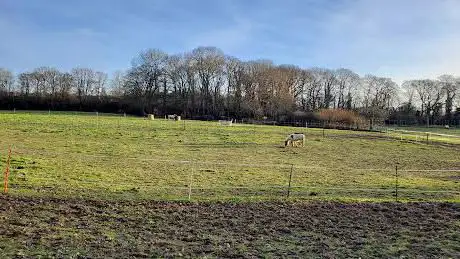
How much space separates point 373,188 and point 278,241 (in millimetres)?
10662

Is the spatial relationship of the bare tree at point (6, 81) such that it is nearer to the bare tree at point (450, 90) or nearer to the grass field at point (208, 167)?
the grass field at point (208, 167)

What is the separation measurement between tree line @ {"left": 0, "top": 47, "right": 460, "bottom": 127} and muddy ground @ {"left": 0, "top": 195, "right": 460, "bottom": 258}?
7336cm

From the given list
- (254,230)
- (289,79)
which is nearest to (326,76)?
Answer: (289,79)

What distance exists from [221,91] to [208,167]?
8433 centimetres

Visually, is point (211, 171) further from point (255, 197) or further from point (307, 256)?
point (307, 256)

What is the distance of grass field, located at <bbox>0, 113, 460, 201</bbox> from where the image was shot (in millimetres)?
15820

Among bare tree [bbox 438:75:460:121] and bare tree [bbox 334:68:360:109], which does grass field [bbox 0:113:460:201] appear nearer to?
bare tree [bbox 334:68:360:109]

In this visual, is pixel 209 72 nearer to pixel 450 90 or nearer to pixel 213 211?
pixel 450 90

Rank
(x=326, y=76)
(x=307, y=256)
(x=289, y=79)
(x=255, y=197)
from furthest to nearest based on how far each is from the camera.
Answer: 1. (x=326, y=76)
2. (x=289, y=79)
3. (x=255, y=197)
4. (x=307, y=256)

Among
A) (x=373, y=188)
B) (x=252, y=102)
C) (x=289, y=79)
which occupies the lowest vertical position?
(x=373, y=188)

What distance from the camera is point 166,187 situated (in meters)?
16.3

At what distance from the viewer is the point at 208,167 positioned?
75.2 feet

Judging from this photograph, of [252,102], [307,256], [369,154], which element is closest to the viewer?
[307,256]

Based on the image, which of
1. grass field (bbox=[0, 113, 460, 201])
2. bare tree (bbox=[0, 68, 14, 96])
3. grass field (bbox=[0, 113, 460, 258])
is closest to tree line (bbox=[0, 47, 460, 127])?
bare tree (bbox=[0, 68, 14, 96])
